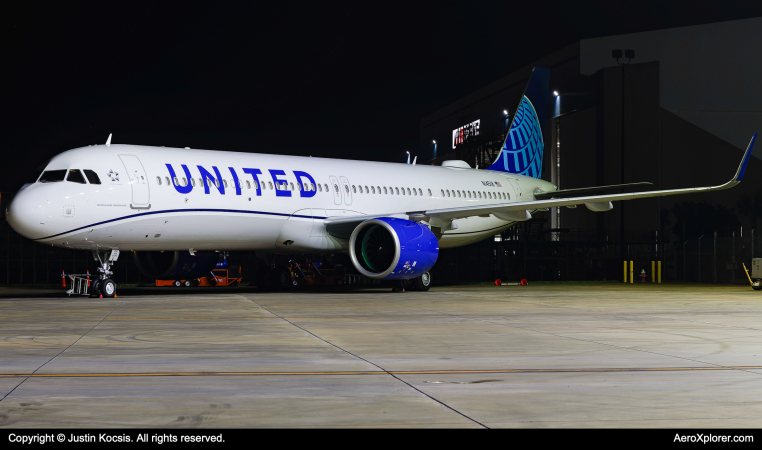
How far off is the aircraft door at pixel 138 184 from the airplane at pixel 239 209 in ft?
0.08

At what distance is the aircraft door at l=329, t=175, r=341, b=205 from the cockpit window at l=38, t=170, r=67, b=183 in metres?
7.41

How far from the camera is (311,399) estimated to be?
18.2ft

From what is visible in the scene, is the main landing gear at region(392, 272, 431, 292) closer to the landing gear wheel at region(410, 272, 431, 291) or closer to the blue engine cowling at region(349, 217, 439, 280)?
the landing gear wheel at region(410, 272, 431, 291)

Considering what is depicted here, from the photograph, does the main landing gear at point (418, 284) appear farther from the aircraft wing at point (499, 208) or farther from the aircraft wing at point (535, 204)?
the aircraft wing at point (535, 204)

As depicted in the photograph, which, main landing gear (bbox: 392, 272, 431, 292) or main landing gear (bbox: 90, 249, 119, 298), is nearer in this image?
main landing gear (bbox: 90, 249, 119, 298)

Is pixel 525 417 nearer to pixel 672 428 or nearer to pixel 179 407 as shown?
pixel 672 428

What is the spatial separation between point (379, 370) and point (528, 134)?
2636 centimetres

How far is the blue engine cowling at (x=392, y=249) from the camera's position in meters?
20.3

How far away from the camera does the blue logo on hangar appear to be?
19159 millimetres

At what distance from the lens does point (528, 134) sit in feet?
106

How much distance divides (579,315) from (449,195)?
13542 millimetres

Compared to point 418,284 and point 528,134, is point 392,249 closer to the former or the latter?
point 418,284

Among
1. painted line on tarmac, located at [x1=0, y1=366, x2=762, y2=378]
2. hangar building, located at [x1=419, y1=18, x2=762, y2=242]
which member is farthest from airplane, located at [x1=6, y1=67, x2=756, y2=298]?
hangar building, located at [x1=419, y1=18, x2=762, y2=242]

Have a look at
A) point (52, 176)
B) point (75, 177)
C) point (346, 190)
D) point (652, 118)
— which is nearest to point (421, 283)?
point (346, 190)
